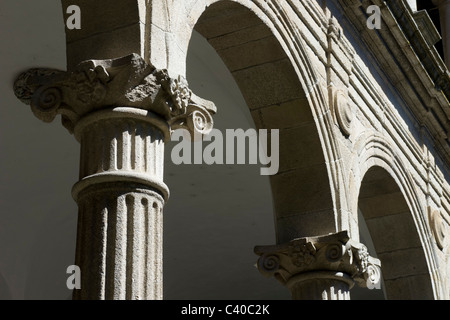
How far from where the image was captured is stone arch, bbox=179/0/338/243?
7.48 m

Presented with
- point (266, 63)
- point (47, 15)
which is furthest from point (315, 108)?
point (47, 15)

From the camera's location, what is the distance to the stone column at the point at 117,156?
460cm

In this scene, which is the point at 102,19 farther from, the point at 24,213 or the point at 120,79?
the point at 24,213

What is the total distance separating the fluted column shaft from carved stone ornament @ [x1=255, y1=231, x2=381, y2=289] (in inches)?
99.7

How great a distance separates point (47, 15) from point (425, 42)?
4.59 m

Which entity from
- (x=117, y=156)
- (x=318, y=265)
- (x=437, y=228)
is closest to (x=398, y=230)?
(x=437, y=228)

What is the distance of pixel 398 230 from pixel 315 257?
3.10 metres

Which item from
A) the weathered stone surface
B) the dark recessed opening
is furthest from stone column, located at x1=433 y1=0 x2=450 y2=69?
the dark recessed opening

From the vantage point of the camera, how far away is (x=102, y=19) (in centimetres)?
521

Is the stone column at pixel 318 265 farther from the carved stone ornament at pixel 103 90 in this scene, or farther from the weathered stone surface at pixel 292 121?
the carved stone ornament at pixel 103 90

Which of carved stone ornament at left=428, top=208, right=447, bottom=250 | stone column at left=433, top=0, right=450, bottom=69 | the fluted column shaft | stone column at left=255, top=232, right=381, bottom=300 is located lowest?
the fluted column shaft

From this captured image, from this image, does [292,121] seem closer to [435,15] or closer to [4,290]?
[4,290]

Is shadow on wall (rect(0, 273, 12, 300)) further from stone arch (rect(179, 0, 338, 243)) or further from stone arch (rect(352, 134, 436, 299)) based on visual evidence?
stone arch (rect(179, 0, 338, 243))

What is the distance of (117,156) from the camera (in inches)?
189
